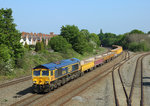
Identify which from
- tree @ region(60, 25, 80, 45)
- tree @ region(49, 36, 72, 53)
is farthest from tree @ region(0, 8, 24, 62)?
tree @ region(60, 25, 80, 45)

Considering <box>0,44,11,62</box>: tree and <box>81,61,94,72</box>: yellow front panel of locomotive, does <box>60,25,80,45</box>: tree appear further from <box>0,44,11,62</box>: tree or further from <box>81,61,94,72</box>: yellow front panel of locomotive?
<box>0,44,11,62</box>: tree

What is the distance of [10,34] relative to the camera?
33406 millimetres

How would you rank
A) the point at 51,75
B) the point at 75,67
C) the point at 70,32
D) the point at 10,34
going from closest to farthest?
the point at 51,75 < the point at 75,67 < the point at 10,34 < the point at 70,32

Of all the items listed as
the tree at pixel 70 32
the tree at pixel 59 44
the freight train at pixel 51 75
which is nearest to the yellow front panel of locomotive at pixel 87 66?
the freight train at pixel 51 75

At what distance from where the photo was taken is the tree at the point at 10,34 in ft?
107

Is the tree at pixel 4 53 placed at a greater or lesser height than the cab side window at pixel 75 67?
greater

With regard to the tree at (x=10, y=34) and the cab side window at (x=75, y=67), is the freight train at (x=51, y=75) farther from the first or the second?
the tree at (x=10, y=34)

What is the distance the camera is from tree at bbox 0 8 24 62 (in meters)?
32.5

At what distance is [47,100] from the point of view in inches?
707

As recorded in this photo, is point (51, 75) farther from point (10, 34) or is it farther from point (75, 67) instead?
point (10, 34)

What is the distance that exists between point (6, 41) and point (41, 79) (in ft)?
49.1

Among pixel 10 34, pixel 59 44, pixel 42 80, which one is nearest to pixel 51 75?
pixel 42 80

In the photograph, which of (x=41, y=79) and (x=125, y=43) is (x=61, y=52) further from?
(x=125, y=43)

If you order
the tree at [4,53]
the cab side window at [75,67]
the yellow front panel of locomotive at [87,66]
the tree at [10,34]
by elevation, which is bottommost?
the yellow front panel of locomotive at [87,66]
